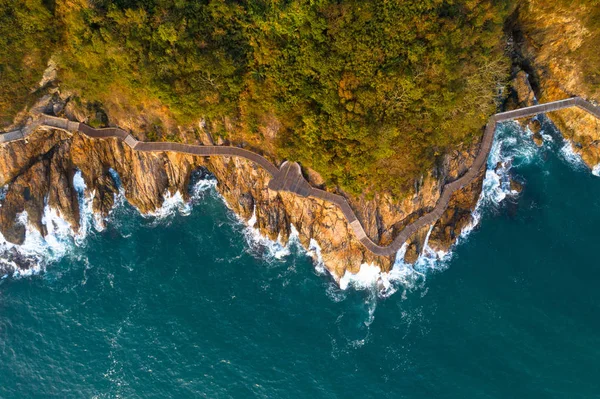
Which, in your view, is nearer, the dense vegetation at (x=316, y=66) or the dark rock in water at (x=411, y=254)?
the dense vegetation at (x=316, y=66)

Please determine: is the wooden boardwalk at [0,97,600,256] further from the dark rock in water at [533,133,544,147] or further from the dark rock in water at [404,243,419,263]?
the dark rock in water at [533,133,544,147]

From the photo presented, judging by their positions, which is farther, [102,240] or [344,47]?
[102,240]

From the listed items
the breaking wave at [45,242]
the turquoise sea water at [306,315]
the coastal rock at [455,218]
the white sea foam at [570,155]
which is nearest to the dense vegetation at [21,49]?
the breaking wave at [45,242]

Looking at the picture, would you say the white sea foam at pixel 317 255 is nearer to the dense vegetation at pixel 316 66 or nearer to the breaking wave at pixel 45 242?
the dense vegetation at pixel 316 66

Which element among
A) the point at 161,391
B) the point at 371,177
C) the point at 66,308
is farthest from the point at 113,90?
the point at 161,391

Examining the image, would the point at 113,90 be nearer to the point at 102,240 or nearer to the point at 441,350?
the point at 102,240
